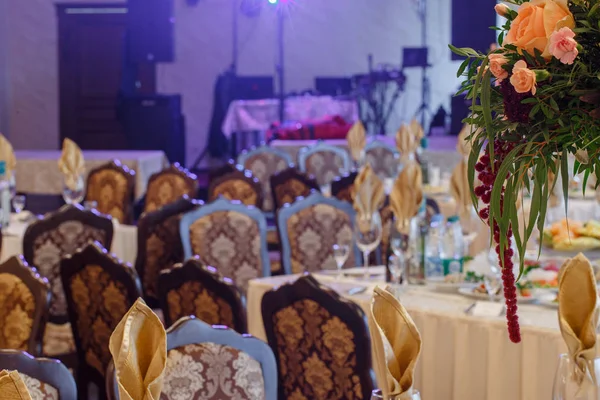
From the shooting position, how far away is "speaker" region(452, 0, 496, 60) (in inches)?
447

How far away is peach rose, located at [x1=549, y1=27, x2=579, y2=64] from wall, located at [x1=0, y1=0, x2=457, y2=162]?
12877mm

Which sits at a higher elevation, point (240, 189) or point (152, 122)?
point (152, 122)

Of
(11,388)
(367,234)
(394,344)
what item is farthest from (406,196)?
(11,388)

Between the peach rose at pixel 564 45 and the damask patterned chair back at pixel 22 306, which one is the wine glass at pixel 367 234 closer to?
the damask patterned chair back at pixel 22 306

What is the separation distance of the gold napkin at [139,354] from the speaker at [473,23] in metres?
10.00

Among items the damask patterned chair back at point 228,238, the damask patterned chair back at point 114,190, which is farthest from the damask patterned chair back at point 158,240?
the damask patterned chair back at point 114,190

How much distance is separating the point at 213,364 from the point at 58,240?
2416mm

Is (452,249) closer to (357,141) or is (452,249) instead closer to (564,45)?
(564,45)

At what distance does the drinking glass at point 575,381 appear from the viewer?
5.54 feet

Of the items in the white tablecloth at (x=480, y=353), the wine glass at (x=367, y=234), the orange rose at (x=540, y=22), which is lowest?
the white tablecloth at (x=480, y=353)

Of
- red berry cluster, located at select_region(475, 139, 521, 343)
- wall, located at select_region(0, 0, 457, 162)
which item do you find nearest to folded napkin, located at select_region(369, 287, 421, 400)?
red berry cluster, located at select_region(475, 139, 521, 343)

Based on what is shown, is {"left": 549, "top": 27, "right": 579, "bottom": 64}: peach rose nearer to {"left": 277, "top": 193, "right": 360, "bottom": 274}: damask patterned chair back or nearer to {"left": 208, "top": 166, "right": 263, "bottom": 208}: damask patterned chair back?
{"left": 277, "top": 193, "right": 360, "bottom": 274}: damask patterned chair back

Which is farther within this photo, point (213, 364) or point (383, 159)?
point (383, 159)

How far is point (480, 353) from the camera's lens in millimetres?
2990
